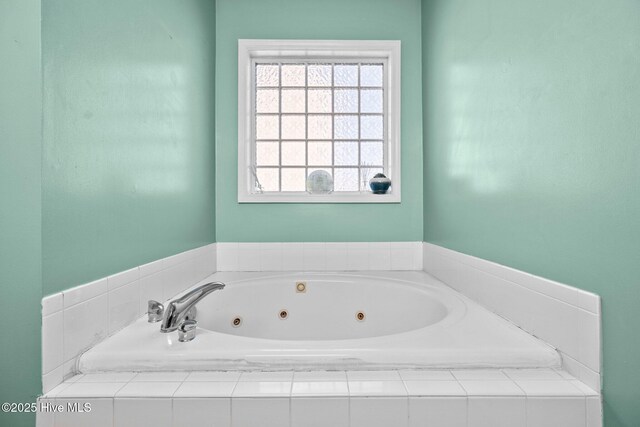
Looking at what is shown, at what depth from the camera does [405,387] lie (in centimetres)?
79

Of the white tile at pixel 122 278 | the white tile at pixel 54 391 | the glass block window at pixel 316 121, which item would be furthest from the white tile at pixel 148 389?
the glass block window at pixel 316 121

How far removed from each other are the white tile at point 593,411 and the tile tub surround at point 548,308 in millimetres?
34

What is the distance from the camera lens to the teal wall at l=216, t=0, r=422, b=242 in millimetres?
2184

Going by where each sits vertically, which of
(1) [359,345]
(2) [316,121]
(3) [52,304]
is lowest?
(1) [359,345]

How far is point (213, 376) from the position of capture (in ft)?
2.79

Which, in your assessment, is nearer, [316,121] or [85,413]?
[85,413]

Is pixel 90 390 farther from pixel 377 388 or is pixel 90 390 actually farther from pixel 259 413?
pixel 377 388

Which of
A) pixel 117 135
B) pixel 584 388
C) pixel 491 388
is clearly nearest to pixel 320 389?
pixel 491 388

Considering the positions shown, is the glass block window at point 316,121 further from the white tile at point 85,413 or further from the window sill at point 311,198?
the white tile at point 85,413

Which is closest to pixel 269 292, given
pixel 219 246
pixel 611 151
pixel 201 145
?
pixel 219 246

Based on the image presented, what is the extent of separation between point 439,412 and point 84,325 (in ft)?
3.34

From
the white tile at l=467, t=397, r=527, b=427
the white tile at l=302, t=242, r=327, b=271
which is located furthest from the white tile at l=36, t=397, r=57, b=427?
the white tile at l=302, t=242, r=327, b=271

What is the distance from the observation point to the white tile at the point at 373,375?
0.83m

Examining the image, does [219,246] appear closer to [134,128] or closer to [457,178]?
[134,128]
